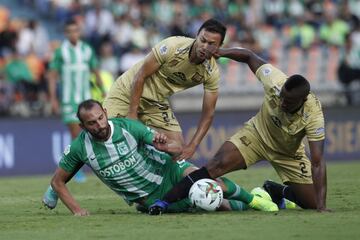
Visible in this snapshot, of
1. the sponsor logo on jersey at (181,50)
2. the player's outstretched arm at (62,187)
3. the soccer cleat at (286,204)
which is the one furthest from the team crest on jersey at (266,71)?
the player's outstretched arm at (62,187)

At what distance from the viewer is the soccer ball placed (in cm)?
1066

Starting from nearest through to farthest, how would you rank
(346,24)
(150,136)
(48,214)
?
(150,136), (48,214), (346,24)

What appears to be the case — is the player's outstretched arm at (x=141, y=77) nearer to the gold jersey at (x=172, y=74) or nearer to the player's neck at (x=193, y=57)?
Answer: the gold jersey at (x=172, y=74)

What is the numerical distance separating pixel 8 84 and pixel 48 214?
10.0 m

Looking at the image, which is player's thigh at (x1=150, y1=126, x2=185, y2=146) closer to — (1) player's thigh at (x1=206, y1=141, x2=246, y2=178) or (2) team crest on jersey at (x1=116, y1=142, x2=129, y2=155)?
(1) player's thigh at (x1=206, y1=141, x2=246, y2=178)

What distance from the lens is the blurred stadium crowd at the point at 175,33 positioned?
21.5 meters

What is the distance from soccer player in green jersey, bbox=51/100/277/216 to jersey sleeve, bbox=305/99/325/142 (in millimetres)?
1113

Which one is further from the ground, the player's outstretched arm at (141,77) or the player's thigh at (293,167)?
the player's outstretched arm at (141,77)

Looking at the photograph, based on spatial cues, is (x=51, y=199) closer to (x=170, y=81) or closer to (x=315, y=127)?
(x=170, y=81)

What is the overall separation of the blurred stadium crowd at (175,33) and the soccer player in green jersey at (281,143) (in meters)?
9.34

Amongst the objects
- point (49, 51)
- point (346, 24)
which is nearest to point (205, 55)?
point (49, 51)

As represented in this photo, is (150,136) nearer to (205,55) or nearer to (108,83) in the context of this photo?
(205,55)

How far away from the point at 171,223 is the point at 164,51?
2.32 metres

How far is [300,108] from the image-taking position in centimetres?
1089
